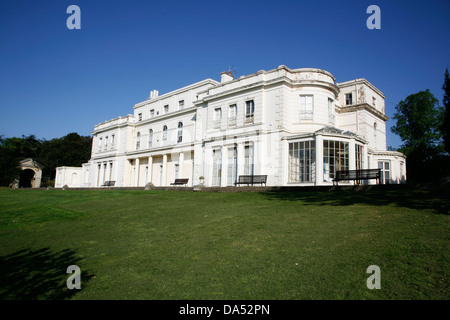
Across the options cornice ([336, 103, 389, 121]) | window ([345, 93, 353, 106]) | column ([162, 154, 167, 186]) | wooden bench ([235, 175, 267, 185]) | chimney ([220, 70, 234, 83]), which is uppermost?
chimney ([220, 70, 234, 83])

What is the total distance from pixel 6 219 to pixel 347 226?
12.1m

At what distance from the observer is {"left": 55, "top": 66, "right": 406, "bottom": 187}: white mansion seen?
63.4 feet

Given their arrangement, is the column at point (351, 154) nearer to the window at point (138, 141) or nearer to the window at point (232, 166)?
the window at point (232, 166)

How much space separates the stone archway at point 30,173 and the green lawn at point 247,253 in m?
46.9

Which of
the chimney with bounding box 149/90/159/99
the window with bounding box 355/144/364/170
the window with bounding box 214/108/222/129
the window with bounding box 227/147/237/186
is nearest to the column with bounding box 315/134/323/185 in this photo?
the window with bounding box 355/144/364/170

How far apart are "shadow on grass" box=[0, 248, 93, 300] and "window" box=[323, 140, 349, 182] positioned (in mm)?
15505

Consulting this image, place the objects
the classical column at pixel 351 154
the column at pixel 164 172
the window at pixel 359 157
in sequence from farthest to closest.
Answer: the column at pixel 164 172, the window at pixel 359 157, the classical column at pixel 351 154

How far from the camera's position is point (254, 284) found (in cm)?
454

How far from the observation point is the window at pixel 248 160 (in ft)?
70.7

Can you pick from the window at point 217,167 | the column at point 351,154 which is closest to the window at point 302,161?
the column at point 351,154

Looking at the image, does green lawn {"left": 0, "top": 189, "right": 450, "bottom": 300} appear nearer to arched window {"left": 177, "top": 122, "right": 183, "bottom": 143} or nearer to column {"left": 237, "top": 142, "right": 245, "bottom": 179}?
column {"left": 237, "top": 142, "right": 245, "bottom": 179}
